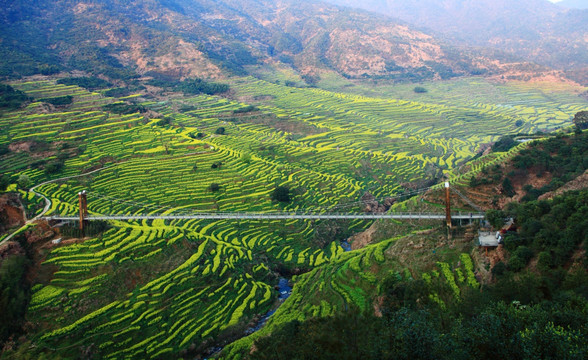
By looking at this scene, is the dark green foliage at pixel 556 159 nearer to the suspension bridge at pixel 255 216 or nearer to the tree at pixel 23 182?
the suspension bridge at pixel 255 216

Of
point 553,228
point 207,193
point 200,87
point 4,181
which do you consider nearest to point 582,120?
point 553,228

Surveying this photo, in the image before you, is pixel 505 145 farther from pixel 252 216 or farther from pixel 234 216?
pixel 234 216

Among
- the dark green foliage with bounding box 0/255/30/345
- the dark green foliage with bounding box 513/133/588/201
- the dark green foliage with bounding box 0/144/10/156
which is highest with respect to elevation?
the dark green foliage with bounding box 513/133/588/201

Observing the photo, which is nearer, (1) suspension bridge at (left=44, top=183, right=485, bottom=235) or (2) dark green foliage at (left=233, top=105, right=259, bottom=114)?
(1) suspension bridge at (left=44, top=183, right=485, bottom=235)

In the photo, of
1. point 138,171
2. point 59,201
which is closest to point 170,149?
point 138,171

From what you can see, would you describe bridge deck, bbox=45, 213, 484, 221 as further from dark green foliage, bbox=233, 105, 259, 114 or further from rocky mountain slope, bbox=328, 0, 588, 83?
rocky mountain slope, bbox=328, 0, 588, 83

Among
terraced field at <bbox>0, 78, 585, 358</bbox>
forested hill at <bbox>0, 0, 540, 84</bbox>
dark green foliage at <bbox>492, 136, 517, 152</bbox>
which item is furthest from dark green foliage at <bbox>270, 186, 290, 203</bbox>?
forested hill at <bbox>0, 0, 540, 84</bbox>
